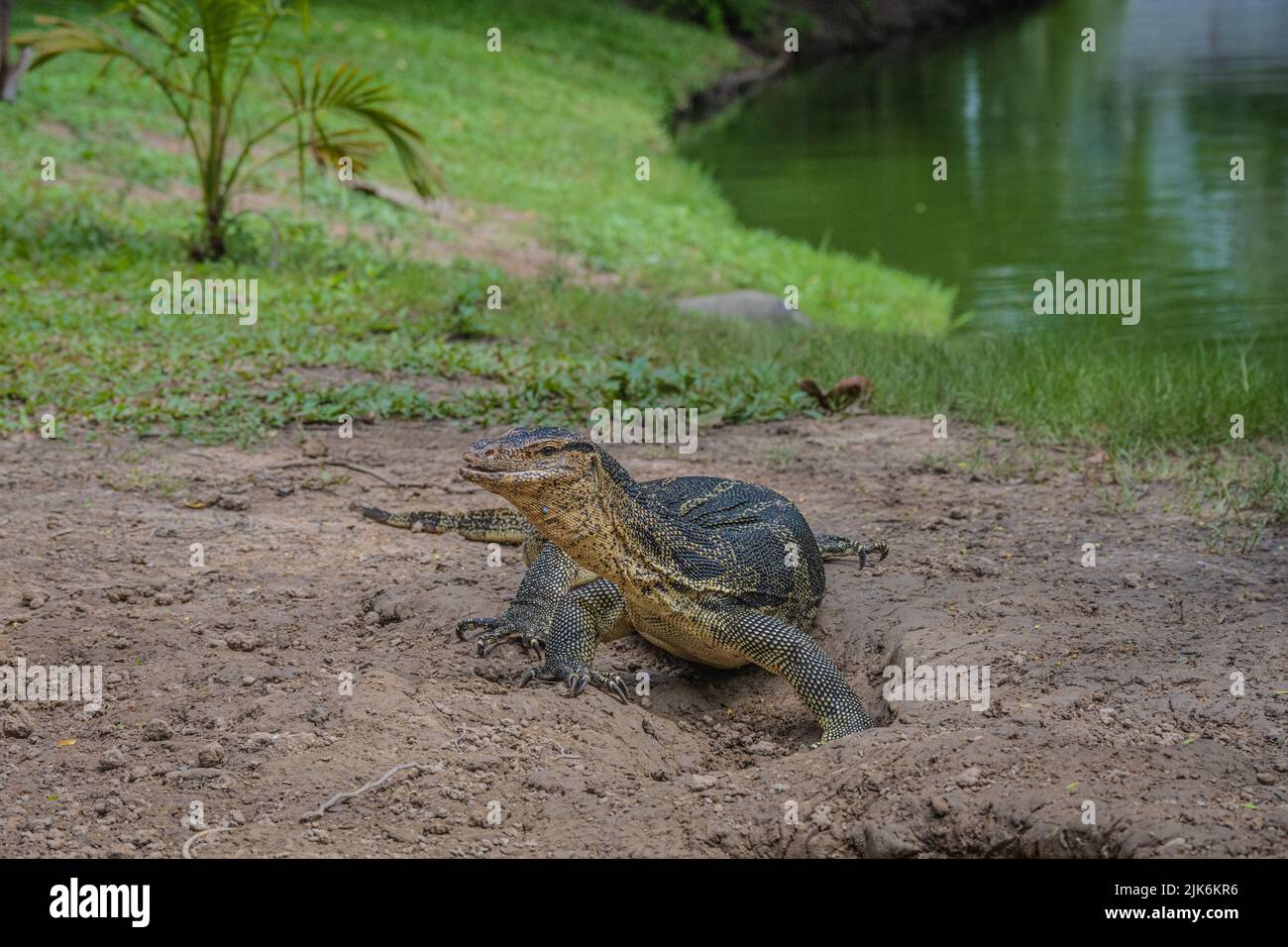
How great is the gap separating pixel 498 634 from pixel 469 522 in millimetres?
1279

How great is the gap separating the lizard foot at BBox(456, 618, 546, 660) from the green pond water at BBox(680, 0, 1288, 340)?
752 cm

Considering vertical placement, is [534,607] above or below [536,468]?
below

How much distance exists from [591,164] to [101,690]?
15.4 metres

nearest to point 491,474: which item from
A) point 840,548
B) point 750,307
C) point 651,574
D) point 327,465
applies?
point 651,574

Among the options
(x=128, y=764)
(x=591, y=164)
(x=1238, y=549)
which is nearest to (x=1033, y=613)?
(x=1238, y=549)

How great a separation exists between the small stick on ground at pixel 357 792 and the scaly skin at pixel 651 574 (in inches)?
28.6

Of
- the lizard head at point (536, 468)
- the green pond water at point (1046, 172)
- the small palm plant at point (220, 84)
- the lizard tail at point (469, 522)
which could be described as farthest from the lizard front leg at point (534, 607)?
the green pond water at point (1046, 172)

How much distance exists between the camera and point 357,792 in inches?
155

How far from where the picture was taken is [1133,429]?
23.9 feet

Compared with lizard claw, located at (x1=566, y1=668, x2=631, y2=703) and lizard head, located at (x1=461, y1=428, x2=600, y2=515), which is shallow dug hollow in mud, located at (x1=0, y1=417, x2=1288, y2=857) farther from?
lizard head, located at (x1=461, y1=428, x2=600, y2=515)

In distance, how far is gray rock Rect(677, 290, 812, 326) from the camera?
36.8 ft

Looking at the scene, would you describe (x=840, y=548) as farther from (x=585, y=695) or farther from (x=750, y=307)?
(x=750, y=307)

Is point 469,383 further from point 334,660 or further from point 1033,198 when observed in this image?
point 1033,198

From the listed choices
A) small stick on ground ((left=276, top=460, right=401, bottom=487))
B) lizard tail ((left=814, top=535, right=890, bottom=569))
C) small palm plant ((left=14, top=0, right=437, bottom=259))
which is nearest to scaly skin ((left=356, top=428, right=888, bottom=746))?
lizard tail ((left=814, top=535, right=890, bottom=569))
